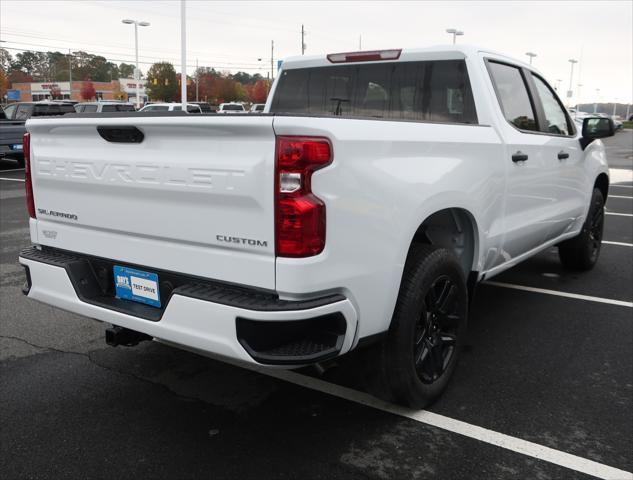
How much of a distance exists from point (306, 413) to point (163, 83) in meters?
94.3

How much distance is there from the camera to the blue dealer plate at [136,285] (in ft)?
9.37

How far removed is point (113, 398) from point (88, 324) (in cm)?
137

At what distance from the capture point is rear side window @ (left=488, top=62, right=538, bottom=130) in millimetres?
4132

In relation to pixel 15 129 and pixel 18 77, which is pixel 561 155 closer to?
pixel 15 129

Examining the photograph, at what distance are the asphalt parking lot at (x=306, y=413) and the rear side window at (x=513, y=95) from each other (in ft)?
5.12

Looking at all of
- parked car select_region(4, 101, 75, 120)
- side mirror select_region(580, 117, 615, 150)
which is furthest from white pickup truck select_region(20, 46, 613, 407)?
parked car select_region(4, 101, 75, 120)

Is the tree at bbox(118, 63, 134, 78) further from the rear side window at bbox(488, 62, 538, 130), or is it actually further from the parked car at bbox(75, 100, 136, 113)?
the rear side window at bbox(488, 62, 538, 130)

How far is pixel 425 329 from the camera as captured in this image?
10.7 feet

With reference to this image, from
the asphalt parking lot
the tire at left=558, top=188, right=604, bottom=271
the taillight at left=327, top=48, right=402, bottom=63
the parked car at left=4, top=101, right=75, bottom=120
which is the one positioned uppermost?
the taillight at left=327, top=48, right=402, bottom=63

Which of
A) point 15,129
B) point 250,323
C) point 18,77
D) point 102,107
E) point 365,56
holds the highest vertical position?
point 18,77

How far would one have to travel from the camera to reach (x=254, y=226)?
2.46m

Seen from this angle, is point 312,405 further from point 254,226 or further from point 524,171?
point 524,171

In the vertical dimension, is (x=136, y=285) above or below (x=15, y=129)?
below

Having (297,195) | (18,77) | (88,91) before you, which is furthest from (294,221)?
(18,77)
